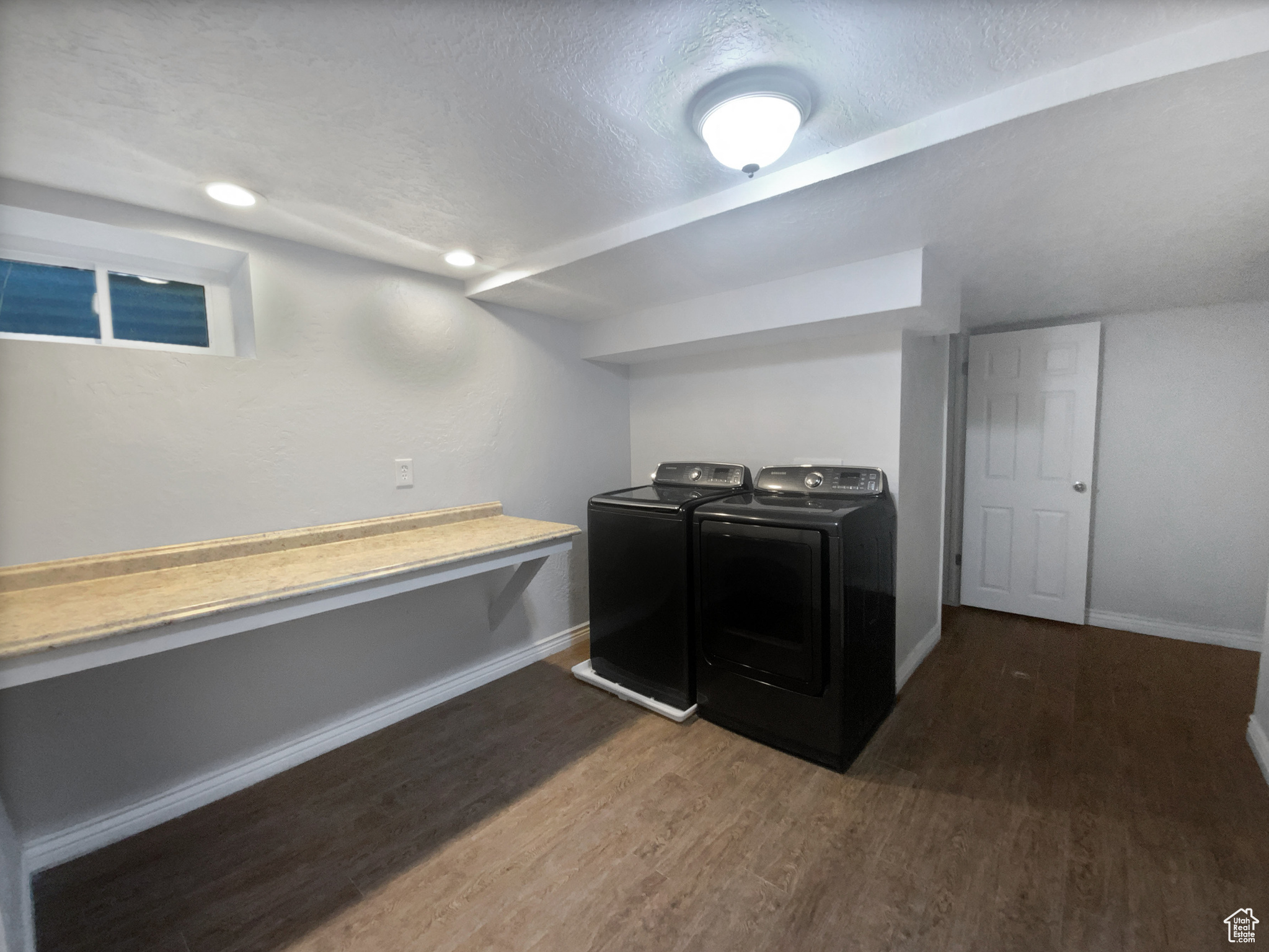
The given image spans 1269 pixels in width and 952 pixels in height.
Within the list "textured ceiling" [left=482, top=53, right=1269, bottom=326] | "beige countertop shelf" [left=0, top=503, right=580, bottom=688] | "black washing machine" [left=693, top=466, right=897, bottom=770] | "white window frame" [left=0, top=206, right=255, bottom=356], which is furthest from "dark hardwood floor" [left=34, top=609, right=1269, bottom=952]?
"textured ceiling" [left=482, top=53, right=1269, bottom=326]

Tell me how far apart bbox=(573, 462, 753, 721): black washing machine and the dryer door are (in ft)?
0.38

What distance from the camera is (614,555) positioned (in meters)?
2.46

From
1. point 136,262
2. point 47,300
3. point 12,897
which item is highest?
point 136,262

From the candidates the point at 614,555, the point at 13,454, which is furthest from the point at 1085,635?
the point at 13,454

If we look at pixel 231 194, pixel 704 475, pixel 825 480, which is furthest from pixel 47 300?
pixel 825 480

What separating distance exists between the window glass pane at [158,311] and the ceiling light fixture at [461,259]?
87 centimetres

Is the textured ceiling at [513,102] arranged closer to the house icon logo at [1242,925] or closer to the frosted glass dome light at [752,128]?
the frosted glass dome light at [752,128]

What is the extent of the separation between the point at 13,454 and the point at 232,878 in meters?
1.36

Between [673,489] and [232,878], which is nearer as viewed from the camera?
[232,878]

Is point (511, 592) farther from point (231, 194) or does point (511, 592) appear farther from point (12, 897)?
point (231, 194)

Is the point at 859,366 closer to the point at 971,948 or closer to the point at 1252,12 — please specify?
the point at 1252,12

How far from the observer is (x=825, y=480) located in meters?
2.37

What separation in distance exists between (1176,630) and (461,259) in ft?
14.4

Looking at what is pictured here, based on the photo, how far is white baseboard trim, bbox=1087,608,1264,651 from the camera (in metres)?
2.78
